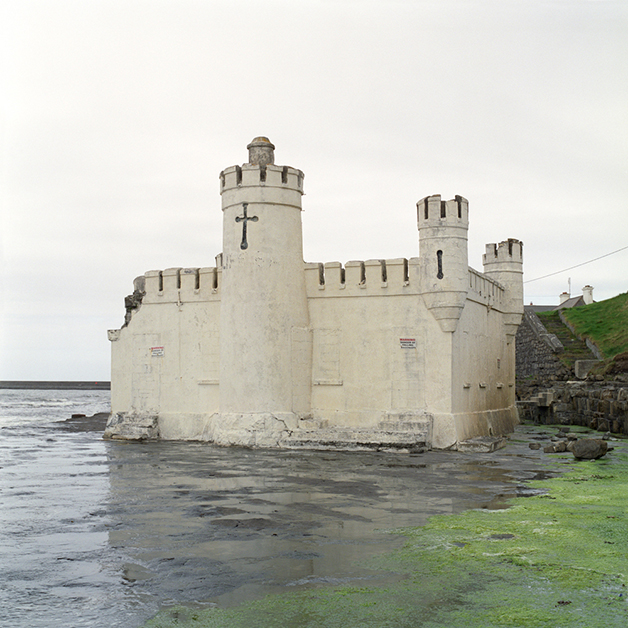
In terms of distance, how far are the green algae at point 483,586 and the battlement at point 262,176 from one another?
12.4 metres

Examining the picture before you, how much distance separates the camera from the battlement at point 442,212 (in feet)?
60.0

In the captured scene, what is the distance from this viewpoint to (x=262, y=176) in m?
19.1

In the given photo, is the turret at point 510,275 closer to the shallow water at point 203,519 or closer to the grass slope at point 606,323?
the shallow water at point 203,519

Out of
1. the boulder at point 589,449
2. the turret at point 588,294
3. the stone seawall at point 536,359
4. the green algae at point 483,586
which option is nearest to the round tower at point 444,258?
the boulder at point 589,449

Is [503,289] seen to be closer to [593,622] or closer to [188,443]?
[188,443]

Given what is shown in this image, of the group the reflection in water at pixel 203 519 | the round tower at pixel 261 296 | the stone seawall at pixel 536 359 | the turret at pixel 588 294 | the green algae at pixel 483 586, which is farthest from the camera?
the turret at pixel 588 294

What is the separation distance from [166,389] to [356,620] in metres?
16.4

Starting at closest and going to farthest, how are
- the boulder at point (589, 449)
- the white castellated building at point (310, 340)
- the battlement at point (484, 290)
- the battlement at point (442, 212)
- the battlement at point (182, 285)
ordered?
the boulder at point (589, 449) < the white castellated building at point (310, 340) < the battlement at point (442, 212) < the battlement at point (484, 290) < the battlement at point (182, 285)

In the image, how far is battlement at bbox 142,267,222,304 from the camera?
67.7 ft

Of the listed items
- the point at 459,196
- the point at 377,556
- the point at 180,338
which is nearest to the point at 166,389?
the point at 180,338

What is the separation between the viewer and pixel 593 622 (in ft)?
16.8

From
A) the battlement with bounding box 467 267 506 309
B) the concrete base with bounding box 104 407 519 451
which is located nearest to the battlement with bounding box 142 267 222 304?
the concrete base with bounding box 104 407 519 451

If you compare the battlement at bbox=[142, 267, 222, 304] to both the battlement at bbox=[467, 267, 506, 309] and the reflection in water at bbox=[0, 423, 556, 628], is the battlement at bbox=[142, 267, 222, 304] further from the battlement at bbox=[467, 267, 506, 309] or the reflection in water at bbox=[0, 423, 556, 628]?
the battlement at bbox=[467, 267, 506, 309]

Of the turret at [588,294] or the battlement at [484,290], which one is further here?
the turret at [588,294]
